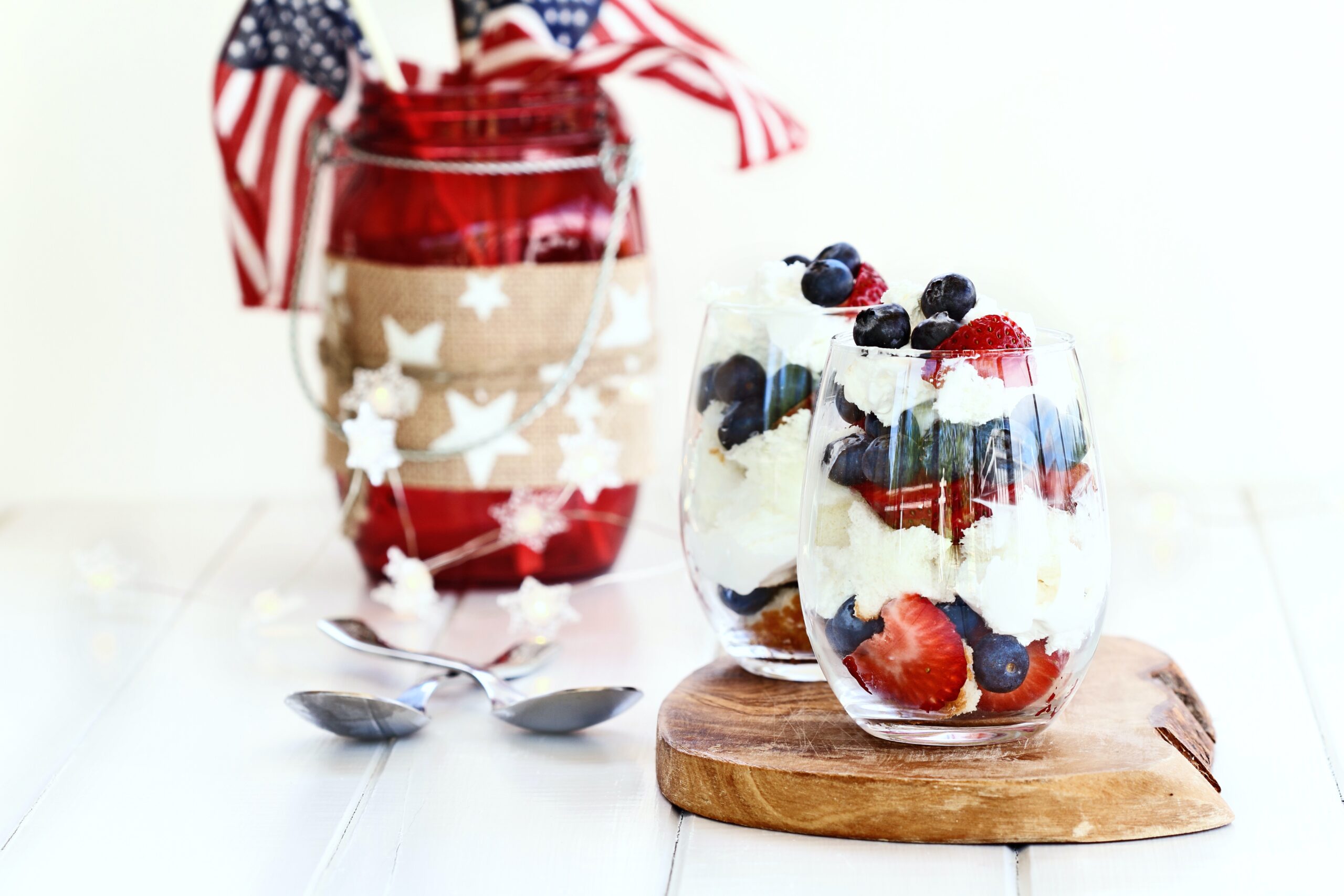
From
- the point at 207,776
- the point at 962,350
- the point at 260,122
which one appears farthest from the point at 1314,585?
the point at 260,122

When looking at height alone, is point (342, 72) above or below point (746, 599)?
above

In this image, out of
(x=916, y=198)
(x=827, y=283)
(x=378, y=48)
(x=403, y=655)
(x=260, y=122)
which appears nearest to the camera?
(x=827, y=283)

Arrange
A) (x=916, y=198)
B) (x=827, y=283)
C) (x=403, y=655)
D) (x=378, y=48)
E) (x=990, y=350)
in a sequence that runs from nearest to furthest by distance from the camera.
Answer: (x=990, y=350)
(x=827, y=283)
(x=403, y=655)
(x=378, y=48)
(x=916, y=198)

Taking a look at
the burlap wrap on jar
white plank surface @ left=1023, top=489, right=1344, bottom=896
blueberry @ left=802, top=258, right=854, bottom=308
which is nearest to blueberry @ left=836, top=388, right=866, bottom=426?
blueberry @ left=802, top=258, right=854, bottom=308

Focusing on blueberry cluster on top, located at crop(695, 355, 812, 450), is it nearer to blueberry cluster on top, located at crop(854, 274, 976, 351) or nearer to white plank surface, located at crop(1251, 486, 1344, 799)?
blueberry cluster on top, located at crop(854, 274, 976, 351)

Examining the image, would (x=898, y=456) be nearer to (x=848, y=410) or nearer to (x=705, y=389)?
(x=848, y=410)

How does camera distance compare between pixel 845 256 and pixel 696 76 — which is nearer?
pixel 845 256

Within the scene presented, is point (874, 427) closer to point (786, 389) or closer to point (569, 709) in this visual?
point (786, 389)

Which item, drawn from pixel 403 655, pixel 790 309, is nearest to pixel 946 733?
pixel 790 309

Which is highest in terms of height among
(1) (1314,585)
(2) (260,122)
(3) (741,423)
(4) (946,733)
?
(2) (260,122)
